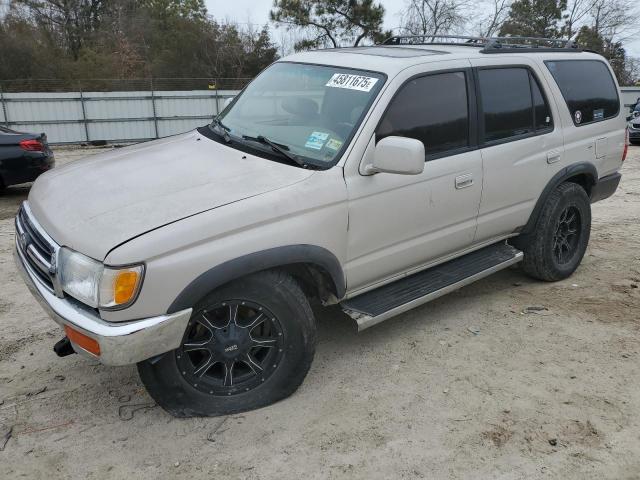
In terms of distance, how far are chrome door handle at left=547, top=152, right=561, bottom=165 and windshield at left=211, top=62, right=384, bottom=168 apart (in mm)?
1763

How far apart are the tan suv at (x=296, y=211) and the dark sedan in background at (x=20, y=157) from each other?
17.5ft

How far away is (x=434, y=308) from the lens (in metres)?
4.64

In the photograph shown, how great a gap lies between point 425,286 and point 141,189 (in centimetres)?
198

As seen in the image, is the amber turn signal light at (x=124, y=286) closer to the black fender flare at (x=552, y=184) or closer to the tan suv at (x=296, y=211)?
the tan suv at (x=296, y=211)

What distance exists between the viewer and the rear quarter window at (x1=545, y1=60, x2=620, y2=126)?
4737 mm

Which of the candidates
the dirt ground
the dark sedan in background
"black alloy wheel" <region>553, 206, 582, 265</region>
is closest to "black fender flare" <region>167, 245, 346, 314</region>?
the dirt ground

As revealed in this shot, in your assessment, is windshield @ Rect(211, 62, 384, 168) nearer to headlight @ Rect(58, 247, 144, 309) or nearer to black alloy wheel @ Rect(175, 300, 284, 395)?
black alloy wheel @ Rect(175, 300, 284, 395)

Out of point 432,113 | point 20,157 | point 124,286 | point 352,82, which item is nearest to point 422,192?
point 432,113

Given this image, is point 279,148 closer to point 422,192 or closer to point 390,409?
point 422,192

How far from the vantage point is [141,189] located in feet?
10.1

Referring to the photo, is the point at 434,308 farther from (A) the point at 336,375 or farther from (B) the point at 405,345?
(A) the point at 336,375

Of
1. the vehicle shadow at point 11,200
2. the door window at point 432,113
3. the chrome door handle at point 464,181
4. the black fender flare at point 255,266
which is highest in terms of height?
the door window at point 432,113

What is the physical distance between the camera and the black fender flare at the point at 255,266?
277cm

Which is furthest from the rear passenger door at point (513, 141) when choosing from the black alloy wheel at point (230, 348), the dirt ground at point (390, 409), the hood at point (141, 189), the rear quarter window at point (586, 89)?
the black alloy wheel at point (230, 348)
